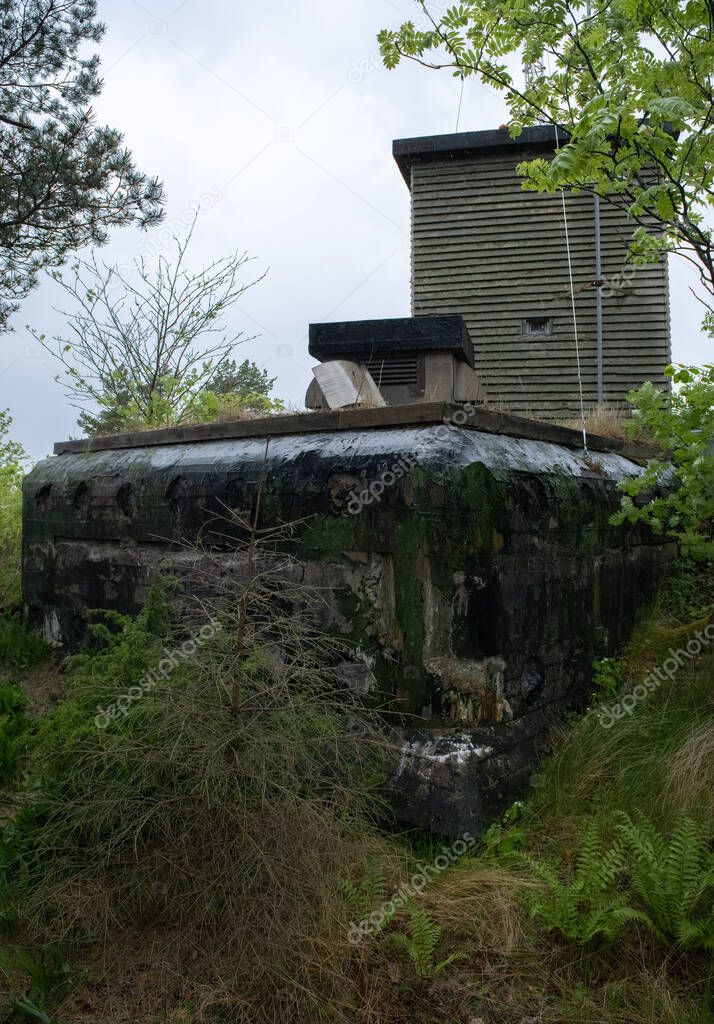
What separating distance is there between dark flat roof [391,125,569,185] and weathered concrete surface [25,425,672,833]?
9271 mm

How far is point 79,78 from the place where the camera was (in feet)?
25.3

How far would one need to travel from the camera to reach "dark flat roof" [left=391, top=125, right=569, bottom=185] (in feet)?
41.3

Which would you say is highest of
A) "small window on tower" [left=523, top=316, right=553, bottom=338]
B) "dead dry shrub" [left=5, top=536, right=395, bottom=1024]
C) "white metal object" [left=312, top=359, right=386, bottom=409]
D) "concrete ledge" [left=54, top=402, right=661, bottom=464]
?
"small window on tower" [left=523, top=316, right=553, bottom=338]

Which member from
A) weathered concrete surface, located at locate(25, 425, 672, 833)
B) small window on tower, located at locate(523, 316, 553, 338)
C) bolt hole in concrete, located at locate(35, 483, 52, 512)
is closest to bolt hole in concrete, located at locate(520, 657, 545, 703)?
weathered concrete surface, located at locate(25, 425, 672, 833)

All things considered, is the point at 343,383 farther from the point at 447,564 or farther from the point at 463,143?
the point at 463,143

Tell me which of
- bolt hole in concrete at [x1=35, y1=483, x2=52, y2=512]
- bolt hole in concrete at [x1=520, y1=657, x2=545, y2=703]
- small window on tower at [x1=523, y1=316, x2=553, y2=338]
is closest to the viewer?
bolt hole in concrete at [x1=520, y1=657, x2=545, y2=703]

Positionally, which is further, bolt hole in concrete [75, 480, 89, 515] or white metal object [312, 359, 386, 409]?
white metal object [312, 359, 386, 409]

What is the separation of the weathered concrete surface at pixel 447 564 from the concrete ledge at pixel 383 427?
0.24 feet

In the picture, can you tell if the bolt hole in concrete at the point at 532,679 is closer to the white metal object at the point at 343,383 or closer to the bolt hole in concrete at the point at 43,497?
the white metal object at the point at 343,383

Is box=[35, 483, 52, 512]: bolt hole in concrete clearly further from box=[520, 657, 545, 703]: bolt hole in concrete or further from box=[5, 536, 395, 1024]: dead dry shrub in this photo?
box=[520, 657, 545, 703]: bolt hole in concrete

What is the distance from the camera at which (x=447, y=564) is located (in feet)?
12.4

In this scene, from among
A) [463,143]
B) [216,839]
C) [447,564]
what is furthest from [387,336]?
[463,143]

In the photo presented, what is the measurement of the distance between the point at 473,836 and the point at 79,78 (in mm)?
7724

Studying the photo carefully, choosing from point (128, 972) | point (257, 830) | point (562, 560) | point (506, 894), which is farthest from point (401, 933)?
point (562, 560)
